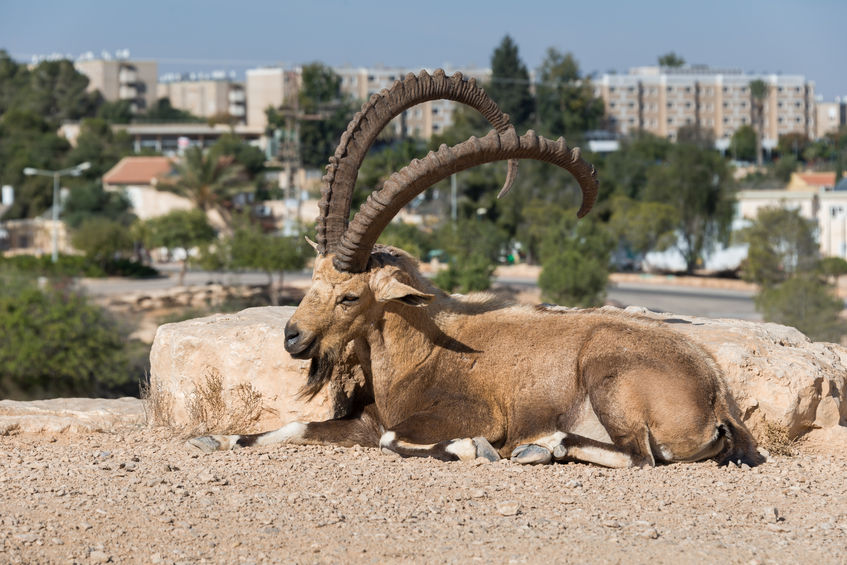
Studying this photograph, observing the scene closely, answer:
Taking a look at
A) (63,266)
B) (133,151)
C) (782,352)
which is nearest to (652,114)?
(133,151)

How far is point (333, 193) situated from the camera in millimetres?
8516

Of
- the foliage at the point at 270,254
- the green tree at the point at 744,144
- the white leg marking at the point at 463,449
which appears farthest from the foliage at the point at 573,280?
the green tree at the point at 744,144

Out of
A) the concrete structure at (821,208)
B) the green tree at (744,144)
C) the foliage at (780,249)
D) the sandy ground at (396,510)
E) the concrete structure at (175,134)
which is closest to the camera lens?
the sandy ground at (396,510)

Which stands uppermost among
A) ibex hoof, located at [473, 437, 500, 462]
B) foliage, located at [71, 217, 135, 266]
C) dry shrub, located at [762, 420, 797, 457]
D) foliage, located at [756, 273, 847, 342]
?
ibex hoof, located at [473, 437, 500, 462]

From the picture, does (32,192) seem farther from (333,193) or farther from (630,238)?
(333,193)

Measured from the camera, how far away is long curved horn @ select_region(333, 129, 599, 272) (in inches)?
311

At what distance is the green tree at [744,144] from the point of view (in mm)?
160500

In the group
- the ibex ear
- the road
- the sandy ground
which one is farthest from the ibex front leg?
A: the road

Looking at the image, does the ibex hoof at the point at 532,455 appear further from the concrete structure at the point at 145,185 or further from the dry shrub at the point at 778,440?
the concrete structure at the point at 145,185

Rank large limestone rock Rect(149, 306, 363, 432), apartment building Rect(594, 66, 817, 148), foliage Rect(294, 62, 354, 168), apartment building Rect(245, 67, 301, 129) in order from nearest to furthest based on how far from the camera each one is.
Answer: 1. large limestone rock Rect(149, 306, 363, 432)
2. foliage Rect(294, 62, 354, 168)
3. apartment building Rect(245, 67, 301, 129)
4. apartment building Rect(594, 66, 817, 148)

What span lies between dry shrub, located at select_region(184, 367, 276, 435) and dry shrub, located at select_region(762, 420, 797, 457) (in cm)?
414

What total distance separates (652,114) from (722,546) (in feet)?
598

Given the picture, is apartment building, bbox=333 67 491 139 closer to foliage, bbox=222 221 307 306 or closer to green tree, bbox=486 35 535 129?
green tree, bbox=486 35 535 129

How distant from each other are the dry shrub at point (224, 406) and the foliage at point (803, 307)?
1459 inches
